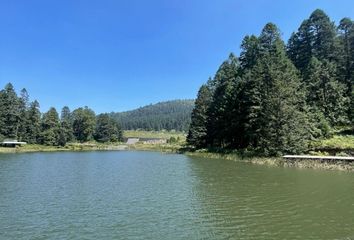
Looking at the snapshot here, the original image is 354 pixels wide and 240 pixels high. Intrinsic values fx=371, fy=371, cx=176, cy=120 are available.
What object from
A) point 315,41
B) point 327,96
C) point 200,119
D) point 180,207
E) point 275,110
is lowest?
point 180,207

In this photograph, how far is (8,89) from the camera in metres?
118

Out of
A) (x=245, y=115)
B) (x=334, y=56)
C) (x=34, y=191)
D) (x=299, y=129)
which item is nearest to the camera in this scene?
(x=34, y=191)

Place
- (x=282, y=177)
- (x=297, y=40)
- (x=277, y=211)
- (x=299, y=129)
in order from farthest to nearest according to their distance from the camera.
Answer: (x=297, y=40) < (x=299, y=129) < (x=282, y=177) < (x=277, y=211)

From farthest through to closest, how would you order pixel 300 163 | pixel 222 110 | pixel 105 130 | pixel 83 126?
pixel 105 130 → pixel 83 126 → pixel 222 110 → pixel 300 163

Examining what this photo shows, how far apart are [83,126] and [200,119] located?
82.5 meters

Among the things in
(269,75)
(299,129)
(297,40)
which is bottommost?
(299,129)

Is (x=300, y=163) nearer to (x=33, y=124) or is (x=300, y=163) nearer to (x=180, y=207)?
(x=180, y=207)

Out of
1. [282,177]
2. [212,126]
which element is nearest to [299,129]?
[282,177]

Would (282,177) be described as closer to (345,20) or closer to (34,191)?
(34,191)

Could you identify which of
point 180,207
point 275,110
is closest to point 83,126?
point 275,110

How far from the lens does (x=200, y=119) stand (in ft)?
276

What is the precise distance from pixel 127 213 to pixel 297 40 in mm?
69892

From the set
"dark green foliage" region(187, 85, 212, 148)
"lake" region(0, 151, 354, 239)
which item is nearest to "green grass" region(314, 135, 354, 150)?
"lake" region(0, 151, 354, 239)

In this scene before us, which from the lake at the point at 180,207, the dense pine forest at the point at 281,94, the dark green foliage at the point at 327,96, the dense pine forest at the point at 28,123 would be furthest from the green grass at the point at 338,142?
the dense pine forest at the point at 28,123
